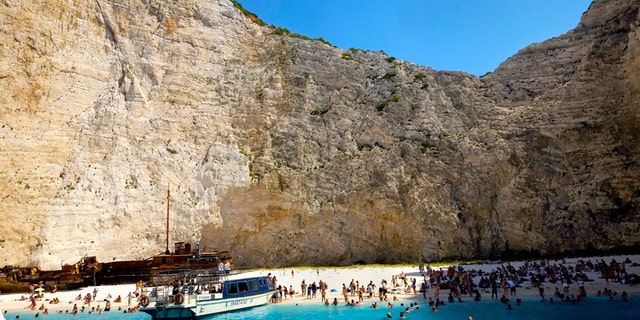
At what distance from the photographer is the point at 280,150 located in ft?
139

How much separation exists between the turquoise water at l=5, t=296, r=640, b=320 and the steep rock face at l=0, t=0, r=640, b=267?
490 inches

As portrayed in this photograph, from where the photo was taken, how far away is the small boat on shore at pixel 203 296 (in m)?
21.8

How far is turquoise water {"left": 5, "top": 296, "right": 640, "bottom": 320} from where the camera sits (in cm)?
1948

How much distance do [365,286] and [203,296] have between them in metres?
9.83

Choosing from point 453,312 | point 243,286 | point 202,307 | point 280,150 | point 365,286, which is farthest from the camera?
point 280,150

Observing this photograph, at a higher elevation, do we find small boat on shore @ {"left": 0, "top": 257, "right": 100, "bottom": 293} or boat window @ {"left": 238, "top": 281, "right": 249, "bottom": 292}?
small boat on shore @ {"left": 0, "top": 257, "right": 100, "bottom": 293}

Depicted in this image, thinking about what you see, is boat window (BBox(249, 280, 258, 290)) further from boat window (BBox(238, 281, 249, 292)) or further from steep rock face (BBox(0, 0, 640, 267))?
steep rock face (BBox(0, 0, 640, 267))

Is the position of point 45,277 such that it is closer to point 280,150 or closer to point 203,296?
point 203,296

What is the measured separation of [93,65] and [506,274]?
3632 cm

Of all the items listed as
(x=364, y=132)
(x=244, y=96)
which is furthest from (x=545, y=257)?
(x=244, y=96)

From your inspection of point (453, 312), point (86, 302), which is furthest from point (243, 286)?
point (453, 312)

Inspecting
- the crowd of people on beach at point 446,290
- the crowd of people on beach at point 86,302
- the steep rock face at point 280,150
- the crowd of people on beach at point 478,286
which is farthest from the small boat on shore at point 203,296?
the steep rock face at point 280,150

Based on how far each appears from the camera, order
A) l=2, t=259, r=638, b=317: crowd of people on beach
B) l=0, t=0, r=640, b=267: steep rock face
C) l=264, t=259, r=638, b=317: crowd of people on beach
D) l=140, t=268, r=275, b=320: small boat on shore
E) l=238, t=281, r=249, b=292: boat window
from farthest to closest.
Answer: l=0, t=0, r=640, b=267: steep rock face
l=238, t=281, r=249, b=292: boat window
l=2, t=259, r=638, b=317: crowd of people on beach
l=264, t=259, r=638, b=317: crowd of people on beach
l=140, t=268, r=275, b=320: small boat on shore

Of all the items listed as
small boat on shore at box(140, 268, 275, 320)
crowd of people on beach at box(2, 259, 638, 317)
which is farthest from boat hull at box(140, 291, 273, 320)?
crowd of people on beach at box(2, 259, 638, 317)
